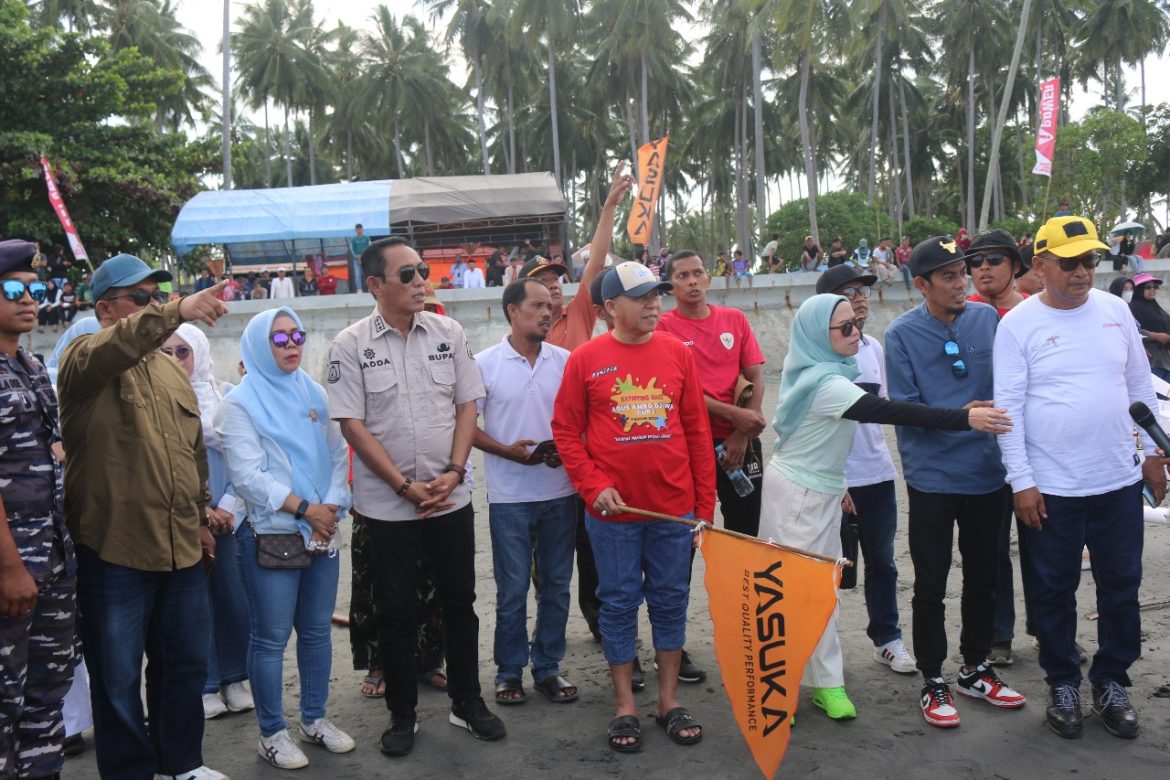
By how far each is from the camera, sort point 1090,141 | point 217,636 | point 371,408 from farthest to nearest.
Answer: point 1090,141 < point 217,636 < point 371,408

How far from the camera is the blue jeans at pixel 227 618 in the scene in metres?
4.54

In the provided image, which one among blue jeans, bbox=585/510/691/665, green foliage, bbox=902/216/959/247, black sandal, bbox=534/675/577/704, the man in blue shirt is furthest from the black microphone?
green foliage, bbox=902/216/959/247

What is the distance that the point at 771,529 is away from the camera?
436 cm

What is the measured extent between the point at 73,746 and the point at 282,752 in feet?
3.53

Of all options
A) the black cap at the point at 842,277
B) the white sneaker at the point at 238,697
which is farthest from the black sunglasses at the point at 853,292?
the white sneaker at the point at 238,697

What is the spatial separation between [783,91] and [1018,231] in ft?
45.3

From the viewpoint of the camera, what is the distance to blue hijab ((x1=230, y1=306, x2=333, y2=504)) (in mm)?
4023

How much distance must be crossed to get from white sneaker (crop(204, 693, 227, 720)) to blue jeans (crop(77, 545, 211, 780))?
2.71 feet

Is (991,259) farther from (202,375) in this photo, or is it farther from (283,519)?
(202,375)

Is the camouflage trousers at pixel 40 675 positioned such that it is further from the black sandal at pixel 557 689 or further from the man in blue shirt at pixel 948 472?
the man in blue shirt at pixel 948 472

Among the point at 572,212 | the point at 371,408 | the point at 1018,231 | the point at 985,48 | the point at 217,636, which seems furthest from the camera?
the point at 572,212

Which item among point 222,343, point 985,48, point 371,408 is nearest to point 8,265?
point 371,408

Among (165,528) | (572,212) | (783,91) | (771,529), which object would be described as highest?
(783,91)

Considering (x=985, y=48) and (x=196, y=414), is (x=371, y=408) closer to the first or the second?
(x=196, y=414)
